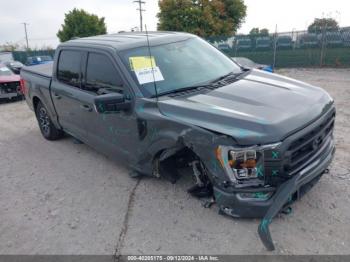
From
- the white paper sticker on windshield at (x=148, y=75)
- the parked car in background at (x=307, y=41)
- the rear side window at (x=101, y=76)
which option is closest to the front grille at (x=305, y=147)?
the white paper sticker on windshield at (x=148, y=75)

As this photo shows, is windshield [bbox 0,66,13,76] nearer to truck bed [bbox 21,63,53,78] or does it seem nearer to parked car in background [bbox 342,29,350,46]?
truck bed [bbox 21,63,53,78]

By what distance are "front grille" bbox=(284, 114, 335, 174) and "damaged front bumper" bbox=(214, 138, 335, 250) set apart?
3.0 inches

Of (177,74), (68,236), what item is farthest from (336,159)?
(68,236)

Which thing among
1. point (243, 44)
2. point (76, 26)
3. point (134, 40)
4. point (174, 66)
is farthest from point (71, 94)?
point (76, 26)

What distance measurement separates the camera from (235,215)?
2.96 metres

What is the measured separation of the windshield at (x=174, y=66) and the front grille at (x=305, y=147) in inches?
52.5

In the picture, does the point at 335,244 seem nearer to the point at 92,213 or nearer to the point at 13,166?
the point at 92,213

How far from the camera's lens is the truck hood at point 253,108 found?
2641 millimetres

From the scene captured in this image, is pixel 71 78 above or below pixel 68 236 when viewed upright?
above

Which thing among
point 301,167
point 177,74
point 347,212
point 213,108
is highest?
point 177,74

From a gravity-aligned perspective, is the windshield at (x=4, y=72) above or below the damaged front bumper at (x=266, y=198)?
above

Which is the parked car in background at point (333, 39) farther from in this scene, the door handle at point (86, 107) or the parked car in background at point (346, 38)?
the door handle at point (86, 107)

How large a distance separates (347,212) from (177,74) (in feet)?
7.54

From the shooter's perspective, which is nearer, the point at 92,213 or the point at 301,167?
the point at 301,167
